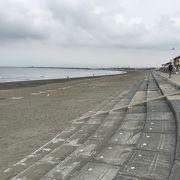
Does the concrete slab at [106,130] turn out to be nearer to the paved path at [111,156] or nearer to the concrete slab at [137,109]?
the paved path at [111,156]

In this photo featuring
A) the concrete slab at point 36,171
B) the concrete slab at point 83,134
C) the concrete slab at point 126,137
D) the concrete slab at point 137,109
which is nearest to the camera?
the concrete slab at point 36,171

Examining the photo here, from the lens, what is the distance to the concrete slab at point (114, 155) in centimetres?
544

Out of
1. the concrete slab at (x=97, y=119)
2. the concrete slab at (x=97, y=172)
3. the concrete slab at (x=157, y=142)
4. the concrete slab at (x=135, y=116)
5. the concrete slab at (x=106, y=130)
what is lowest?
the concrete slab at (x=97, y=119)

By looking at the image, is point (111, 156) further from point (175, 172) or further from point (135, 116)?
point (135, 116)

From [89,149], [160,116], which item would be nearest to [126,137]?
[89,149]

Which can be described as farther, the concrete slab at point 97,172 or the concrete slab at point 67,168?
the concrete slab at point 67,168

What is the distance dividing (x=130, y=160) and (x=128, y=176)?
710 mm

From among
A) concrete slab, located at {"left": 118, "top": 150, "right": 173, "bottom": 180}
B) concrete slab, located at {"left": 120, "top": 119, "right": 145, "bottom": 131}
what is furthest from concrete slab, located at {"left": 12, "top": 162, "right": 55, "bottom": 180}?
concrete slab, located at {"left": 120, "top": 119, "right": 145, "bottom": 131}

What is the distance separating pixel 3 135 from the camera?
9.18 metres

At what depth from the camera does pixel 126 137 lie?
7152 millimetres

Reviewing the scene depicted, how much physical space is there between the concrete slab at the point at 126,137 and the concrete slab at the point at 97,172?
158 centimetres

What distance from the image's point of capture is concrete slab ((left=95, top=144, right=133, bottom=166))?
214 inches

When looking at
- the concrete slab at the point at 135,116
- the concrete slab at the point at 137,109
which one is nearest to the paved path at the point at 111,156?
the concrete slab at the point at 135,116

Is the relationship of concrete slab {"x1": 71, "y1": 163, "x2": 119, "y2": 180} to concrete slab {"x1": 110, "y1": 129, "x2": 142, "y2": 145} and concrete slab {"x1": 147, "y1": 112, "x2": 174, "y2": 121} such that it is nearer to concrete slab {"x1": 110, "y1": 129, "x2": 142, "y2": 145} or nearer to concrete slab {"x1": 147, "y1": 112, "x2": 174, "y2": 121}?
concrete slab {"x1": 110, "y1": 129, "x2": 142, "y2": 145}
